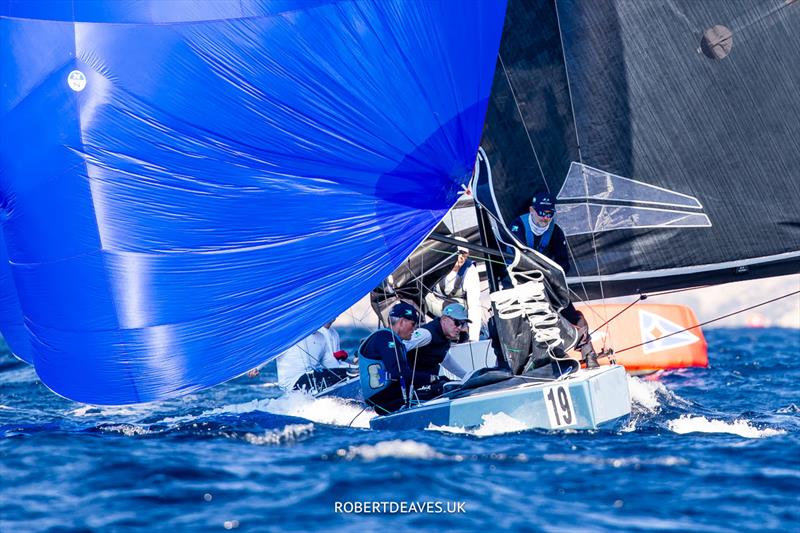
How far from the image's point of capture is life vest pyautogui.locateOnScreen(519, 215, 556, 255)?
743 cm

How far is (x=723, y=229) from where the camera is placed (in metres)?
8.41

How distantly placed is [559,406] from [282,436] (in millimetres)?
1765

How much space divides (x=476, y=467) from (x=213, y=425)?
2349mm

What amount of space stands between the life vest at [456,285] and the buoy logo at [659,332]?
11.2ft

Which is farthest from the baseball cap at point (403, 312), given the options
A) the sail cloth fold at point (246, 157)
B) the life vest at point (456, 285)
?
the life vest at point (456, 285)

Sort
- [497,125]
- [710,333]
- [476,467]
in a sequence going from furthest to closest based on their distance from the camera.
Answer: [710,333] → [497,125] → [476,467]

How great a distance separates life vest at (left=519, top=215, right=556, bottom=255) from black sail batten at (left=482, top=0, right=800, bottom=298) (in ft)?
1.59

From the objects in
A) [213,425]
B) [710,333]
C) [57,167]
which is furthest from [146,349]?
[710,333]

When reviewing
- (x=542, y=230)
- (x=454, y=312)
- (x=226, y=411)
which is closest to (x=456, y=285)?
(x=454, y=312)

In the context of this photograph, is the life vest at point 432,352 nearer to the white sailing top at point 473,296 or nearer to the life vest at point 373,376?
the life vest at point 373,376

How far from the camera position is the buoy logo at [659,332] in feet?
40.4

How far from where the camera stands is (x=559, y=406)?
6.59 metres

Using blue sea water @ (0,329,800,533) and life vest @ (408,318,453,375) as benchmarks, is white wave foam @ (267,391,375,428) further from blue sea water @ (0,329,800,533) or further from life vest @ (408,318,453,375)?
life vest @ (408,318,453,375)

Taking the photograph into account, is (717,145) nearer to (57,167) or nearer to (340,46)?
(340,46)
